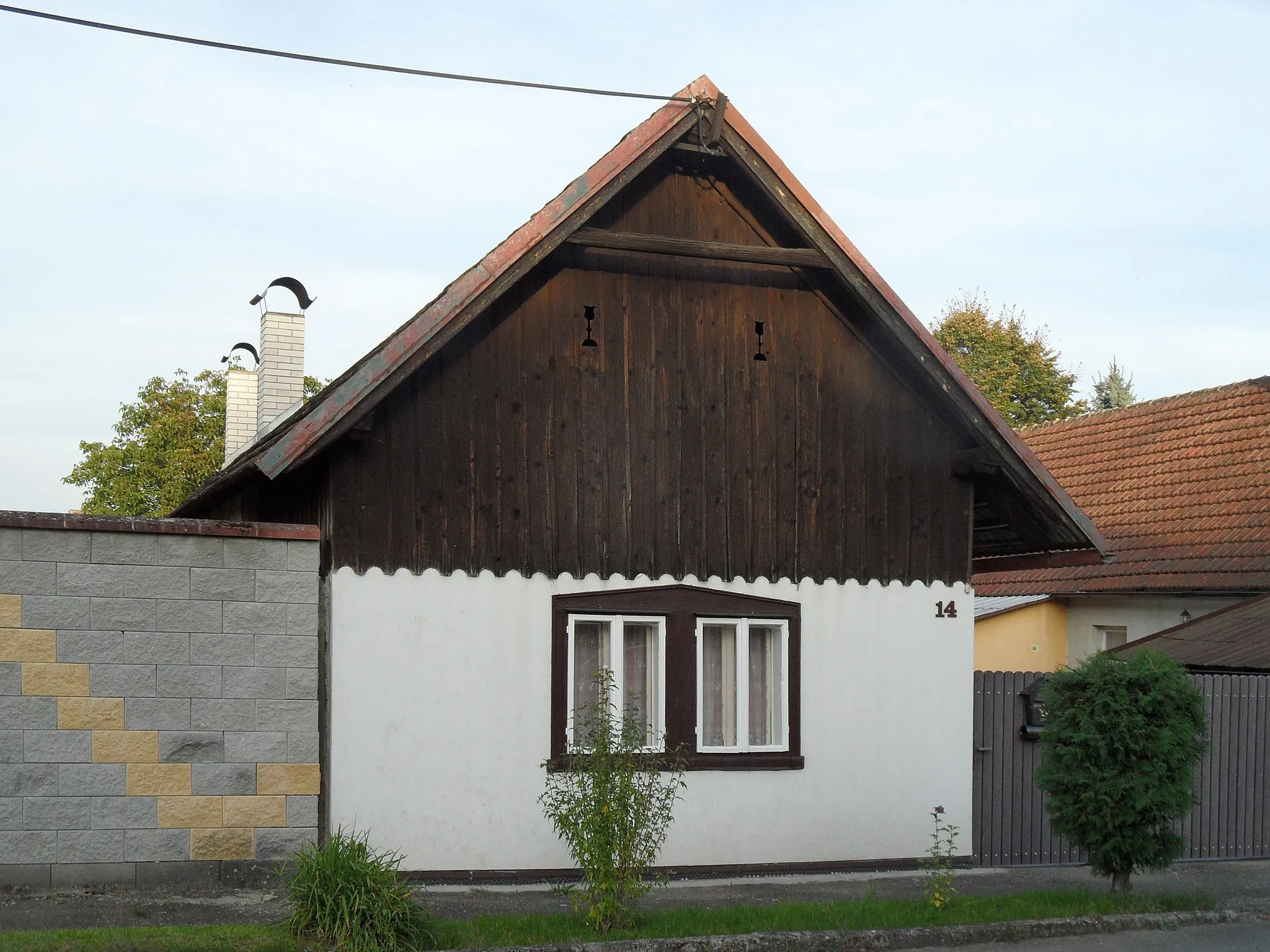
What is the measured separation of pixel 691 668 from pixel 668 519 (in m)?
1.29

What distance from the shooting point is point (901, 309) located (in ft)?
40.7

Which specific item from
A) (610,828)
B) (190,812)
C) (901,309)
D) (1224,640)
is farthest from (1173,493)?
(190,812)

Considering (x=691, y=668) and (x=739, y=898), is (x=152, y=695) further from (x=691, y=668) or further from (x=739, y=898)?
(x=739, y=898)

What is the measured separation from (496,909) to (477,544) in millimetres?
2909

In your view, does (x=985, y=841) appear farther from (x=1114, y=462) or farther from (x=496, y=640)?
(x=1114, y=462)

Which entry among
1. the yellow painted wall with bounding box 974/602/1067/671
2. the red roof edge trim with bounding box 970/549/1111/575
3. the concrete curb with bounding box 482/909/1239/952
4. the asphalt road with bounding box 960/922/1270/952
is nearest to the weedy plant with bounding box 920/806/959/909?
the concrete curb with bounding box 482/909/1239/952

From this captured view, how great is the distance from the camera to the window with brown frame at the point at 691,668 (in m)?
12.0

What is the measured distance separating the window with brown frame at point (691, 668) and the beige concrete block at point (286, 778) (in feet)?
6.48

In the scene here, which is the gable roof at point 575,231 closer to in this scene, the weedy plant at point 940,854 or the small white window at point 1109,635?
the weedy plant at point 940,854

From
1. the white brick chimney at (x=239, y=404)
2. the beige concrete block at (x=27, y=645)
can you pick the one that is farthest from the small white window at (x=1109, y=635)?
the beige concrete block at (x=27, y=645)

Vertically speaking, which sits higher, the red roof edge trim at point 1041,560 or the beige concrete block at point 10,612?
the red roof edge trim at point 1041,560

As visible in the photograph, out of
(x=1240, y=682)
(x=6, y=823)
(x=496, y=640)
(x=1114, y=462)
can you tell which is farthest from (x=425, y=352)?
(x=1114, y=462)

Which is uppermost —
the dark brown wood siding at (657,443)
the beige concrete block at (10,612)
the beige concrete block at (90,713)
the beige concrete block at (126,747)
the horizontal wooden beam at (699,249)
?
the horizontal wooden beam at (699,249)

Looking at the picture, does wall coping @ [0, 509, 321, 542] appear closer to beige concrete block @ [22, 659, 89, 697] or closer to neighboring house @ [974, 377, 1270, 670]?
beige concrete block @ [22, 659, 89, 697]
